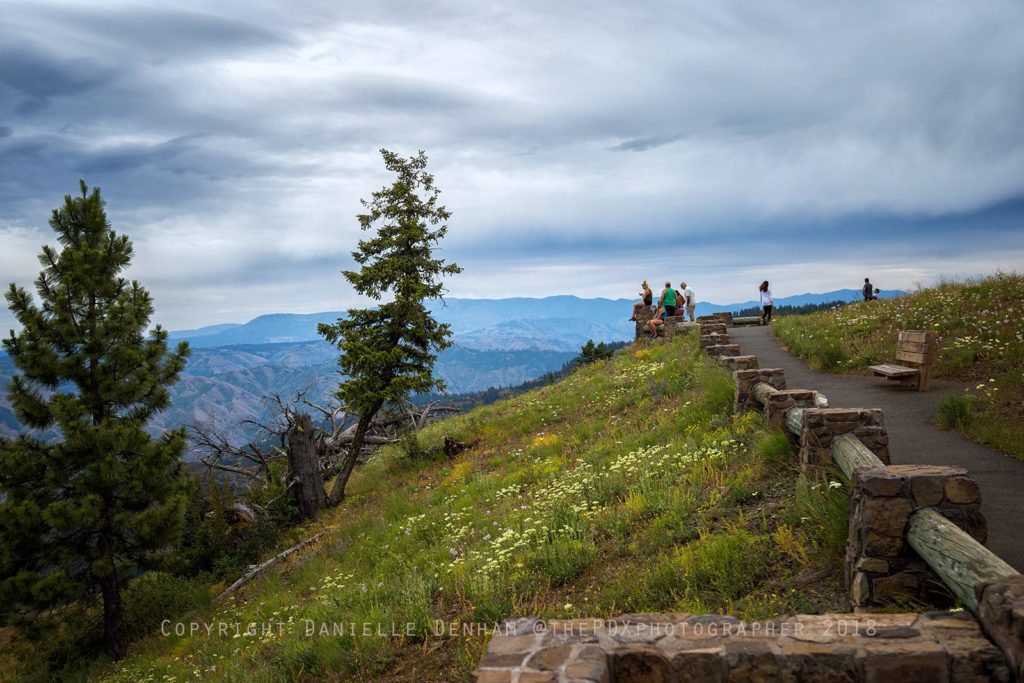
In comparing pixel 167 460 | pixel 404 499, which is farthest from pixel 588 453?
pixel 167 460

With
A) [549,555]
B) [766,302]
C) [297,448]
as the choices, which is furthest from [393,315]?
[766,302]

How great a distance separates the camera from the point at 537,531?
8648 mm

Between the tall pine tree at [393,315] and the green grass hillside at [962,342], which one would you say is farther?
the tall pine tree at [393,315]

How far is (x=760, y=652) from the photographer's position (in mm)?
3646

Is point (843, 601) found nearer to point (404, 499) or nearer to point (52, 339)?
point (404, 499)

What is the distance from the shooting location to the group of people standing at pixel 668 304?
27.2m

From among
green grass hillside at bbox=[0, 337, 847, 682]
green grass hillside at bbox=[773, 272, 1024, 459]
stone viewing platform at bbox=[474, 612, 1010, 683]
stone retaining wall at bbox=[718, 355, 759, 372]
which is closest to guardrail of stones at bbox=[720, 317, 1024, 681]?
stone viewing platform at bbox=[474, 612, 1010, 683]

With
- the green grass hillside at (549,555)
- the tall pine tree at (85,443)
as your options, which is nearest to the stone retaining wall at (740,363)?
the green grass hillside at (549,555)

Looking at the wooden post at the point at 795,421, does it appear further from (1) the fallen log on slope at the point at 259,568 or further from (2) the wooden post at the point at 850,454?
(1) the fallen log on slope at the point at 259,568

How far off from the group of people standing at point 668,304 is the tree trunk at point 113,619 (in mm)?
24109

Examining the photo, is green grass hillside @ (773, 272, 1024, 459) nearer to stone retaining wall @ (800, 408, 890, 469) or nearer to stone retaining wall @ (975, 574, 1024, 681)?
stone retaining wall @ (800, 408, 890, 469)

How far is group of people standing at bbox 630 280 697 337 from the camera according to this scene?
2717 centimetres

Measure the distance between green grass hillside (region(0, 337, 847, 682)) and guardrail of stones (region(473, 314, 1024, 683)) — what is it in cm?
78

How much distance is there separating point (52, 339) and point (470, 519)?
11332mm
